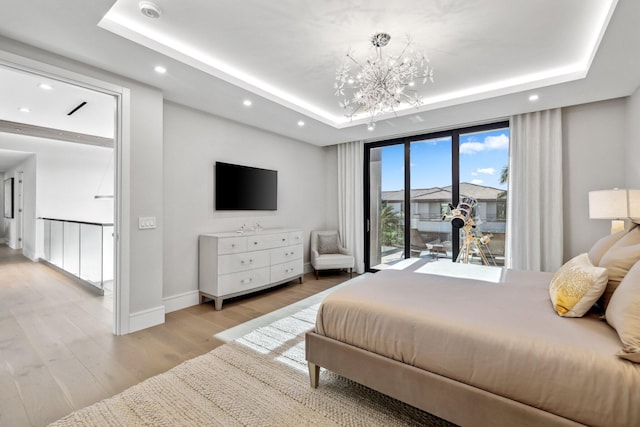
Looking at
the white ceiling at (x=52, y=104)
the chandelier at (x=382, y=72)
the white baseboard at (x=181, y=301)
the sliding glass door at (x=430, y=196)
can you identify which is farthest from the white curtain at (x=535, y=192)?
the white ceiling at (x=52, y=104)

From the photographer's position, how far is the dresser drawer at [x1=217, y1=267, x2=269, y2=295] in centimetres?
358

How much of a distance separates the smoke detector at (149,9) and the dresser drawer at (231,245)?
2281mm

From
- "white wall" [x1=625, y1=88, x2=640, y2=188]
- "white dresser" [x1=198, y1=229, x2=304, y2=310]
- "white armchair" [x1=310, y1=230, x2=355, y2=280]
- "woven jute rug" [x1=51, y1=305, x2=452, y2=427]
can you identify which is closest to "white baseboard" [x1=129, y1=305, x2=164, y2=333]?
"white dresser" [x1=198, y1=229, x2=304, y2=310]

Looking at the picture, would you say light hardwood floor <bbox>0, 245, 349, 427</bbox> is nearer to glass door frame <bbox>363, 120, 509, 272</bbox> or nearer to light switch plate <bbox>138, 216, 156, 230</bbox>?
light switch plate <bbox>138, 216, 156, 230</bbox>

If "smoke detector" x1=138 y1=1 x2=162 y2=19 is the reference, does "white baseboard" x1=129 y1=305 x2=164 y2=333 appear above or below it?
below

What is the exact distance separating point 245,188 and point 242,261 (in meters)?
1.17

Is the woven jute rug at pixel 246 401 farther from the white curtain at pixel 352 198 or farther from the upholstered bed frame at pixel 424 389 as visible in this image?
the white curtain at pixel 352 198

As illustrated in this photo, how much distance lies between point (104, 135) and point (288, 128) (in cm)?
388

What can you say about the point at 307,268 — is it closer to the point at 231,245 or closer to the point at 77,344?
the point at 231,245

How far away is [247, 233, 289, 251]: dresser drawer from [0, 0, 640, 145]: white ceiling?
1732 mm

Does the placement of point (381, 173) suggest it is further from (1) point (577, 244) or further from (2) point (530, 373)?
(2) point (530, 373)

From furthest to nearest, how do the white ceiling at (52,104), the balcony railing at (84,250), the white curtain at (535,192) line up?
the balcony railing at (84,250) → the white curtain at (535,192) → the white ceiling at (52,104)

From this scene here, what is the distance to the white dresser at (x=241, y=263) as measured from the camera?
3572 mm

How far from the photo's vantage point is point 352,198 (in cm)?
562
